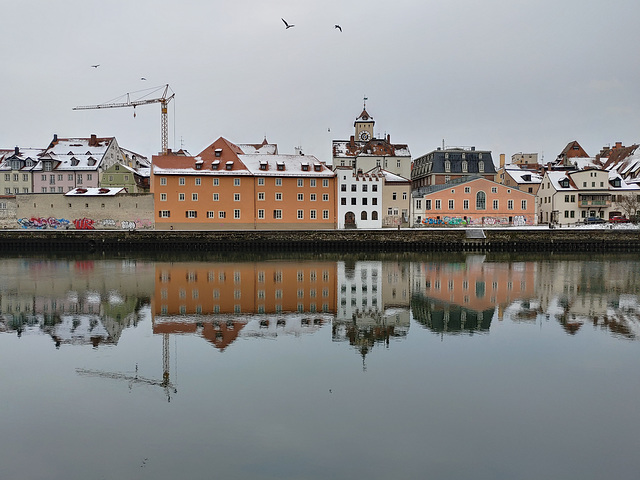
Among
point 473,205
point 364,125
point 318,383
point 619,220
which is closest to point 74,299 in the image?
point 318,383

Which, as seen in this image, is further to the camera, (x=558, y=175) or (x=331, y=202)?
(x=558, y=175)

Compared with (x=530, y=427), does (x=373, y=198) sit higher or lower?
higher

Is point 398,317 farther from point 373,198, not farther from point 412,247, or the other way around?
point 373,198

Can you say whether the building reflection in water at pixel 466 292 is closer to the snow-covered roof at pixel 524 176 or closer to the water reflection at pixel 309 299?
the water reflection at pixel 309 299

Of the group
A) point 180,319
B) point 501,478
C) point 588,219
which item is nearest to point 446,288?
point 180,319

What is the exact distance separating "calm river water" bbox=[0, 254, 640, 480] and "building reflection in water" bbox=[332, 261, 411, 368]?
0.15 m

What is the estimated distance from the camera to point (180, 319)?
19.7 m

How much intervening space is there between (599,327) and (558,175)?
50.0 meters

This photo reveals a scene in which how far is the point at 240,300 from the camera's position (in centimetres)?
2339

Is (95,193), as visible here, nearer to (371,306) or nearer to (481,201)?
(481,201)

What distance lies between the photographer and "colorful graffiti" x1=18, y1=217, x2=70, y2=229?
55625 millimetres

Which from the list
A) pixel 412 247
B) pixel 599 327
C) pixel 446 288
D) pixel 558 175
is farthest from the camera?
pixel 558 175

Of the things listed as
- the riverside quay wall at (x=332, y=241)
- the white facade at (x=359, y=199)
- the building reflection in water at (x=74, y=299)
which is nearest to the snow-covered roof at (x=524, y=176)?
the riverside quay wall at (x=332, y=241)

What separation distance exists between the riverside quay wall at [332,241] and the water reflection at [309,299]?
12.0 m
